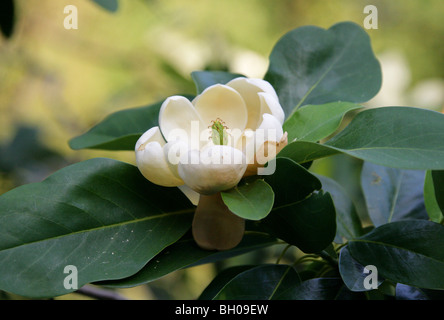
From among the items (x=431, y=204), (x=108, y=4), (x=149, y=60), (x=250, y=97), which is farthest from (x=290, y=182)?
(x=149, y=60)

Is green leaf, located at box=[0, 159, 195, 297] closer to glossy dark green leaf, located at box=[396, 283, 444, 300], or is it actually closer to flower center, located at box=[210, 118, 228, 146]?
flower center, located at box=[210, 118, 228, 146]

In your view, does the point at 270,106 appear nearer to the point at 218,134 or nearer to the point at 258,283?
the point at 218,134

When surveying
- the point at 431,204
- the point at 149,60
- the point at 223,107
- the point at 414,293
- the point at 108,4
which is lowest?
the point at 414,293

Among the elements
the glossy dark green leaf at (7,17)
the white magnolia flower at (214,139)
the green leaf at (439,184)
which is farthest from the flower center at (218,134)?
the glossy dark green leaf at (7,17)

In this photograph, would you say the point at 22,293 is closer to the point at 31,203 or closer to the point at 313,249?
the point at 31,203

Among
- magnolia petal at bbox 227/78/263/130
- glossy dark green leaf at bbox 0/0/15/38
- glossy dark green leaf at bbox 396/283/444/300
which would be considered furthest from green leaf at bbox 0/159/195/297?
glossy dark green leaf at bbox 0/0/15/38

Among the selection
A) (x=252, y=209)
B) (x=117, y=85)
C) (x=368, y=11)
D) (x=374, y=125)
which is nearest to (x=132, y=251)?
(x=252, y=209)
